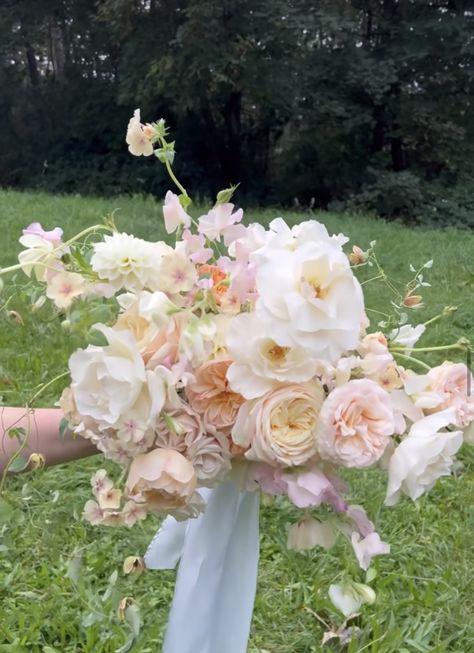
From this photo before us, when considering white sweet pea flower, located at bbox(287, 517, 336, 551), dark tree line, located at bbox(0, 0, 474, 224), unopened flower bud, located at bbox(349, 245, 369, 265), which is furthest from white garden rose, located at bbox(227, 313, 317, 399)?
dark tree line, located at bbox(0, 0, 474, 224)

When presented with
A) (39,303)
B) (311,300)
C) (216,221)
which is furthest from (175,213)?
(311,300)

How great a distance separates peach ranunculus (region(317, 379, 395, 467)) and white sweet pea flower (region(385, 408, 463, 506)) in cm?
3

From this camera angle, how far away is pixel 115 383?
882 mm

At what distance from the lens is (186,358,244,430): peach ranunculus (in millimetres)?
956

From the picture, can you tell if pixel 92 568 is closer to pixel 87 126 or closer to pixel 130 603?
pixel 130 603

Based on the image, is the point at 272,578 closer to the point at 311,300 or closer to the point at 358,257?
the point at 358,257

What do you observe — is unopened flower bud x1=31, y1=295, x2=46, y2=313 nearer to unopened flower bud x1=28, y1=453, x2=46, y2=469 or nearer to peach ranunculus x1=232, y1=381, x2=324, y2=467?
unopened flower bud x1=28, y1=453, x2=46, y2=469

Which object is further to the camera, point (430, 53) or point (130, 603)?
point (430, 53)

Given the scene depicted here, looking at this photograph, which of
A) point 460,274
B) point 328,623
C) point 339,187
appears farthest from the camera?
point 339,187

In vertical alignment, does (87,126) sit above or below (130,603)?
below

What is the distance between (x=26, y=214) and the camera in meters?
7.33

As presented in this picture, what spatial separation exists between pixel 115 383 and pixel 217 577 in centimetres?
61

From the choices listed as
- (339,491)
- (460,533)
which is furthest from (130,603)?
(460,533)

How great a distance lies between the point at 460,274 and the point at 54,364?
403 cm
